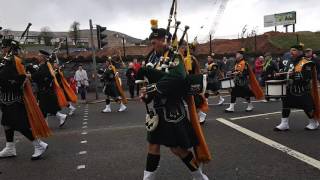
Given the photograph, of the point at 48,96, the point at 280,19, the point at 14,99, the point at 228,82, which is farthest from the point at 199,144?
the point at 280,19

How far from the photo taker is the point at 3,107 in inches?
277

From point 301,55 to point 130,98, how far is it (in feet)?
34.7

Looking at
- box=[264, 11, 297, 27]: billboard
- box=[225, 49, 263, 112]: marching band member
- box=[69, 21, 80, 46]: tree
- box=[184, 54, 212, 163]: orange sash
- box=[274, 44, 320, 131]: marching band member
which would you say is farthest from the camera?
box=[264, 11, 297, 27]: billboard

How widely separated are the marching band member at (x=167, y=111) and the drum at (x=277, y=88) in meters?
4.40

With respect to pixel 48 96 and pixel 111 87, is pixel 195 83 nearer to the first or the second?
pixel 48 96

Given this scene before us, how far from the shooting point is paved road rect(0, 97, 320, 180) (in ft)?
19.3

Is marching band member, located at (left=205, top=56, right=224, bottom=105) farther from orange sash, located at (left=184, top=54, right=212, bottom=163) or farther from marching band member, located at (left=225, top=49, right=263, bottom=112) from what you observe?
orange sash, located at (left=184, top=54, right=212, bottom=163)

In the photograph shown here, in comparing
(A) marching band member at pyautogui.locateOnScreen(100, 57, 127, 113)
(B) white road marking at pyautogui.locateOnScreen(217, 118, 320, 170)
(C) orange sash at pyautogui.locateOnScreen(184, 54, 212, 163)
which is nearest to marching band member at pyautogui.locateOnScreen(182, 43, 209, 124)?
(C) orange sash at pyautogui.locateOnScreen(184, 54, 212, 163)

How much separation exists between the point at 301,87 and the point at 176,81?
4783 mm

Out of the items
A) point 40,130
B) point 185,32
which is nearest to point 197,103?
point 185,32

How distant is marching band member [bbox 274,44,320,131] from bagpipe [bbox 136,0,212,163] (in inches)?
167

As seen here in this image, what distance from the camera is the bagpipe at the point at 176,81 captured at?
457 centimetres

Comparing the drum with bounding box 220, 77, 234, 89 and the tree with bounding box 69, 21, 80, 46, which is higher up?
the tree with bounding box 69, 21, 80, 46

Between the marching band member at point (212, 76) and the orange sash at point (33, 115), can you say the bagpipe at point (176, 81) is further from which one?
the marching band member at point (212, 76)
